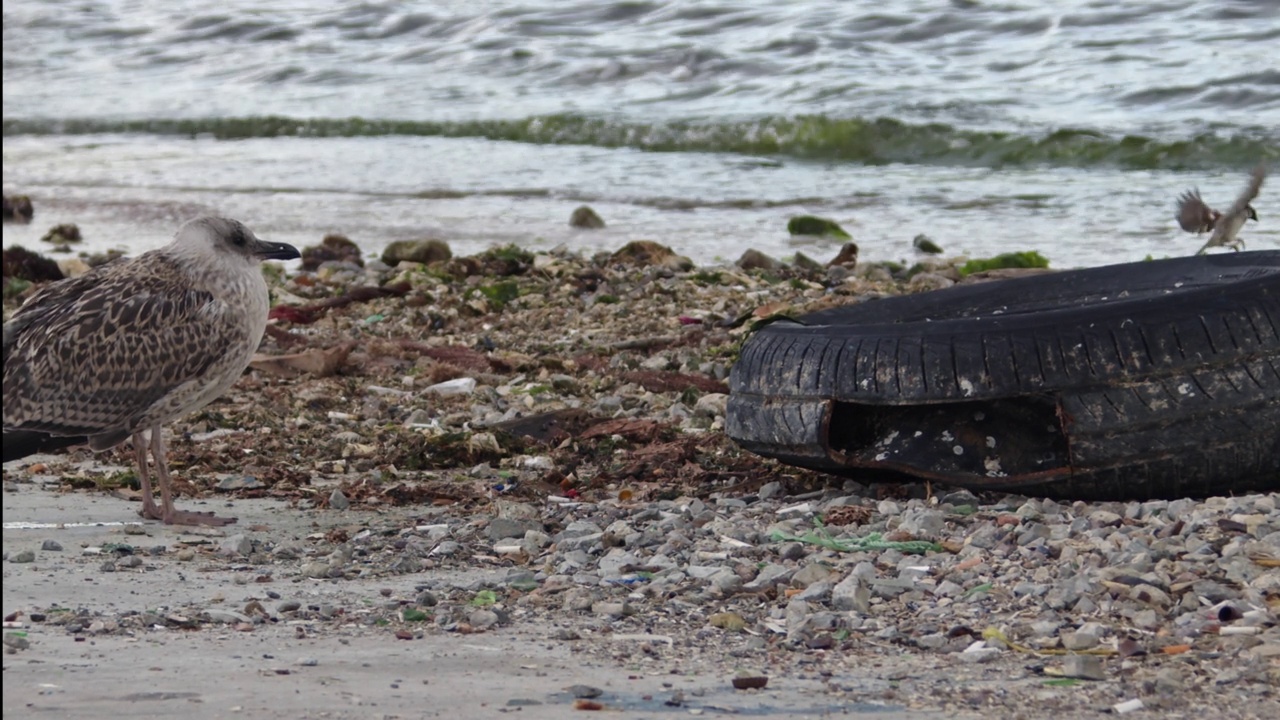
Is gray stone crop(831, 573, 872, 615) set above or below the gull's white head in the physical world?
below

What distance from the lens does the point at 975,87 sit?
16.9 meters

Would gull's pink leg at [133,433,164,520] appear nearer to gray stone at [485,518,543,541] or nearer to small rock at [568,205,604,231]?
gray stone at [485,518,543,541]

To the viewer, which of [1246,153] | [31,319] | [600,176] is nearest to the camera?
[31,319]

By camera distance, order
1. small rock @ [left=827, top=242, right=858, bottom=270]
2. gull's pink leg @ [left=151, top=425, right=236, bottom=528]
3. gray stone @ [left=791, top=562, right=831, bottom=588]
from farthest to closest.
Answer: small rock @ [left=827, top=242, right=858, bottom=270]
gull's pink leg @ [left=151, top=425, right=236, bottom=528]
gray stone @ [left=791, top=562, right=831, bottom=588]

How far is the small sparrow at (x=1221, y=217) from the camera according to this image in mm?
8633

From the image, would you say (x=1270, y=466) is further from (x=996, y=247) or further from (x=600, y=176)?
(x=600, y=176)

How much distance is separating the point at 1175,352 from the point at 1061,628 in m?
1.44

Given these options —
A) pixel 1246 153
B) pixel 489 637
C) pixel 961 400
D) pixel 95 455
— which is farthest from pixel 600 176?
pixel 489 637

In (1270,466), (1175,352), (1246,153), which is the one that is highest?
(1175,352)

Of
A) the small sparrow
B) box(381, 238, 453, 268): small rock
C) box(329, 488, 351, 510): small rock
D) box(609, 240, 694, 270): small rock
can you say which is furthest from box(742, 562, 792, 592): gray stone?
box(381, 238, 453, 268): small rock

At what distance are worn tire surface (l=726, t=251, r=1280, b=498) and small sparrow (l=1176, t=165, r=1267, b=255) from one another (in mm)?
3457

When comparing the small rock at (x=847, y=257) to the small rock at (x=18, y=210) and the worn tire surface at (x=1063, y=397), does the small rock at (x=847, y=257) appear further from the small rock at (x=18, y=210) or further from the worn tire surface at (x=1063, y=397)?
the small rock at (x=18, y=210)

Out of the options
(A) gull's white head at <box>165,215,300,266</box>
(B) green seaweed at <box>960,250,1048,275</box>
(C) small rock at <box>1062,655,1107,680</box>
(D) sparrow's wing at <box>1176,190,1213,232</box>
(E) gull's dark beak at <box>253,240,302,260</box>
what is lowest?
(B) green seaweed at <box>960,250,1048,275</box>

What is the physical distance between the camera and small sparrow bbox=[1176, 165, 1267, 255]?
340 inches
